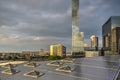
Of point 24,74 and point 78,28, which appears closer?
point 24,74

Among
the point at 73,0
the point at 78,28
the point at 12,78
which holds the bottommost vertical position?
the point at 12,78

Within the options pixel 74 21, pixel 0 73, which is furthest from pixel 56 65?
pixel 74 21

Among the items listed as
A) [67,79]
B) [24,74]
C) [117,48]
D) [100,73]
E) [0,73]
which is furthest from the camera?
[117,48]

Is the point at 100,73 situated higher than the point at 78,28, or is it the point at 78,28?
the point at 78,28

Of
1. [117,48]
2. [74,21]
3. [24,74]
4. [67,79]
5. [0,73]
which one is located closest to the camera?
[67,79]

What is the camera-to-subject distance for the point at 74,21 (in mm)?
170500

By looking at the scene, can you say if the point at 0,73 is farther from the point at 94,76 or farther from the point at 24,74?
the point at 94,76

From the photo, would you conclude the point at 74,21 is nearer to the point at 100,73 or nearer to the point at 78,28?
the point at 78,28

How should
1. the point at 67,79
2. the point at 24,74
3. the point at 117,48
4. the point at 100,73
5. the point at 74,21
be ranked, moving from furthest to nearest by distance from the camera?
the point at 117,48, the point at 74,21, the point at 24,74, the point at 100,73, the point at 67,79

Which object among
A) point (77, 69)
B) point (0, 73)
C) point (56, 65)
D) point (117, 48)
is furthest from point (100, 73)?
point (117, 48)

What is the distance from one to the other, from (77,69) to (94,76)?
14.2 ft

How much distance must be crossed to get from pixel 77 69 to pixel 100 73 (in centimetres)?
352

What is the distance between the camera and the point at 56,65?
31.4 m

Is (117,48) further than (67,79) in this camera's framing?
Yes
